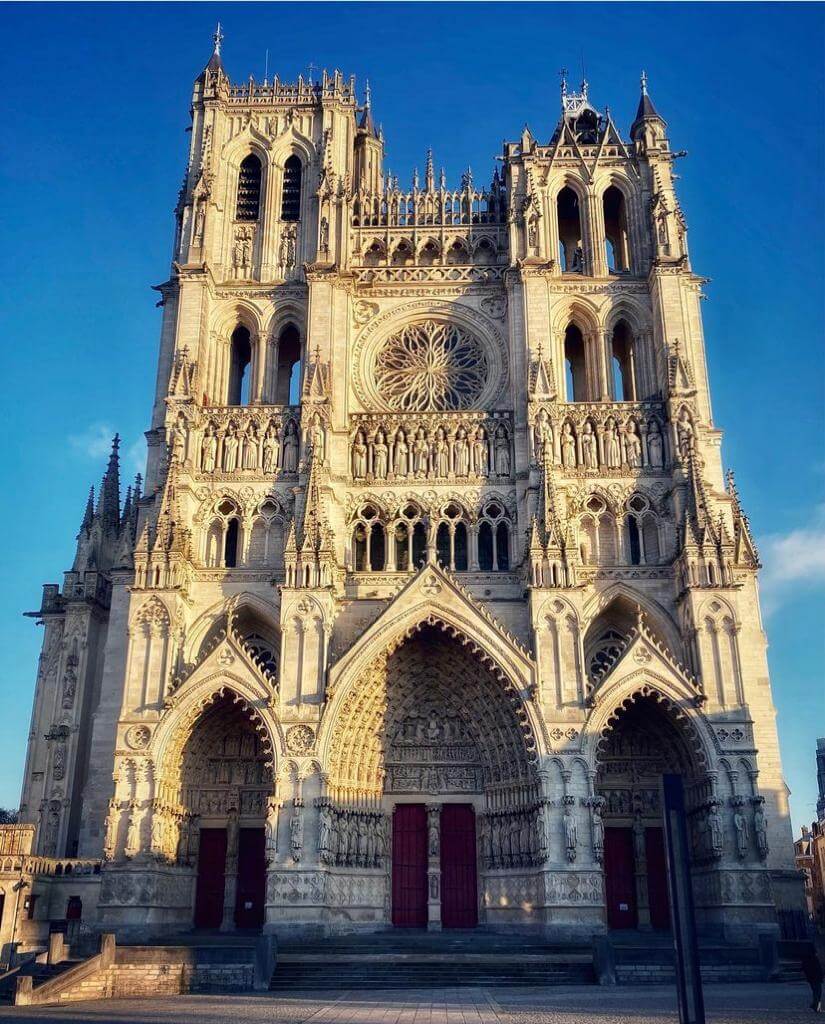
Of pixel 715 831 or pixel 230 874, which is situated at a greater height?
pixel 715 831

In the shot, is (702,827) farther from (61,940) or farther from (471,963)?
(61,940)

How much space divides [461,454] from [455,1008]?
17758mm

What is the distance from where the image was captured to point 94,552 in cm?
3241

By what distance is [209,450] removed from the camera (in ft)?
102

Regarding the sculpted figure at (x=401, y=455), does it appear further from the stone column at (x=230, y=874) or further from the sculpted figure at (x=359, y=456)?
the stone column at (x=230, y=874)

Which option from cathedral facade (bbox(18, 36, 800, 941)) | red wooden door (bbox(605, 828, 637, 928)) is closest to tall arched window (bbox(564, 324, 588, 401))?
cathedral facade (bbox(18, 36, 800, 941))

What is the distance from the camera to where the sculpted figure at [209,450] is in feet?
101

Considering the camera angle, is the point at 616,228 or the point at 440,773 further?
the point at 616,228

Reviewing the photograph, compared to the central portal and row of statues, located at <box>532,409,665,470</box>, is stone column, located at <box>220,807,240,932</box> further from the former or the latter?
row of statues, located at <box>532,409,665,470</box>

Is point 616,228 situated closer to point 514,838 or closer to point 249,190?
point 249,190

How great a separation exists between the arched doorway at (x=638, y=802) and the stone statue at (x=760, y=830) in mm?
1824

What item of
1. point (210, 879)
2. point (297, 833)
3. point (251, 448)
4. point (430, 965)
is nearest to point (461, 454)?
point (251, 448)

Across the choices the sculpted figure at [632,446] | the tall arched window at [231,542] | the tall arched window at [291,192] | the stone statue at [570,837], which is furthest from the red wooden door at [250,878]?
the tall arched window at [291,192]

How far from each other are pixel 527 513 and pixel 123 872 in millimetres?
14925
